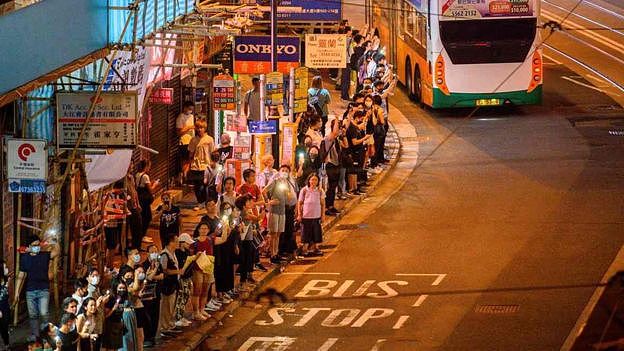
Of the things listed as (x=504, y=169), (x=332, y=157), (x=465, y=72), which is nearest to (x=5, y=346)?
Result: (x=332, y=157)

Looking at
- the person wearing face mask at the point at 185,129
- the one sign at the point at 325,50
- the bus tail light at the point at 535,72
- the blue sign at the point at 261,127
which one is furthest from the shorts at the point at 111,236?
the bus tail light at the point at 535,72

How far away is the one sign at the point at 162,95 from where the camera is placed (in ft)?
92.1

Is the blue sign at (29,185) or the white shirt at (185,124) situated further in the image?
the white shirt at (185,124)

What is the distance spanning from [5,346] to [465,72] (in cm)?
1904

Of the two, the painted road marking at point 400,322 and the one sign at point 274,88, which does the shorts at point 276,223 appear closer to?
the painted road marking at point 400,322

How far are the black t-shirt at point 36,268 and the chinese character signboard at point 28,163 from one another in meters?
1.21

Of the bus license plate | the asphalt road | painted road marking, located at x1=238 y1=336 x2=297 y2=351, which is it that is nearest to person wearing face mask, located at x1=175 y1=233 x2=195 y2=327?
the asphalt road

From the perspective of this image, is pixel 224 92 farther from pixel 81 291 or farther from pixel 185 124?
pixel 81 291

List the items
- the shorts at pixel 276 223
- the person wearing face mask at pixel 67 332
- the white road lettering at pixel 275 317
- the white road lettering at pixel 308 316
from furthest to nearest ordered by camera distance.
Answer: the shorts at pixel 276 223 < the white road lettering at pixel 275 317 < the white road lettering at pixel 308 316 < the person wearing face mask at pixel 67 332

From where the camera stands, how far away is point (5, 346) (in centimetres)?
1920

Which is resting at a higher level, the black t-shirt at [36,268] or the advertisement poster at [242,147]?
the advertisement poster at [242,147]

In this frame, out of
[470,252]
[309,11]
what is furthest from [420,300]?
[309,11]

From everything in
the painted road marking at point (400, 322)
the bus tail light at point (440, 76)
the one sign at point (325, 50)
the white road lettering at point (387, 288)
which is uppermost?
the one sign at point (325, 50)

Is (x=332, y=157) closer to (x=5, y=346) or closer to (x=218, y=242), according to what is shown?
(x=218, y=242)
